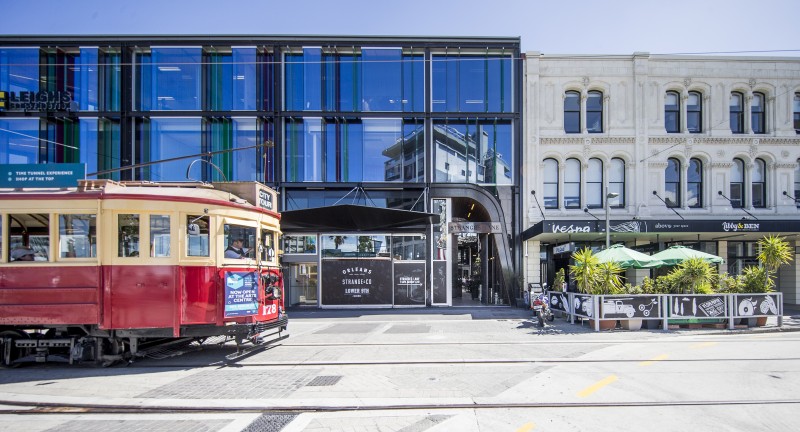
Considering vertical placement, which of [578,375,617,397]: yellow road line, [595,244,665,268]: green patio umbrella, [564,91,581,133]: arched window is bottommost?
[578,375,617,397]: yellow road line

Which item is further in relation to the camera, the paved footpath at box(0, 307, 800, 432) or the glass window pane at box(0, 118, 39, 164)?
the glass window pane at box(0, 118, 39, 164)

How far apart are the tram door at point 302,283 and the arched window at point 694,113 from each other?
19.7 meters

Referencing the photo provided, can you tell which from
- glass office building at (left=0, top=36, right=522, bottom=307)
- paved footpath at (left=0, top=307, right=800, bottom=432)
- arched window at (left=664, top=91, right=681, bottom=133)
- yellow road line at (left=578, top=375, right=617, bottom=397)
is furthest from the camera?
arched window at (left=664, top=91, right=681, bottom=133)

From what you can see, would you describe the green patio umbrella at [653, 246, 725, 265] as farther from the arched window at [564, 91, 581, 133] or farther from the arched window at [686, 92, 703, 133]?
the arched window at [686, 92, 703, 133]

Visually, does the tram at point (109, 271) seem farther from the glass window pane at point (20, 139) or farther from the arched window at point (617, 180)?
the arched window at point (617, 180)

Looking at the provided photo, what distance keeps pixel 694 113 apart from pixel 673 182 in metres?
3.63

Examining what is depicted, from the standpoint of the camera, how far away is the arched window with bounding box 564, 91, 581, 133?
23453 mm

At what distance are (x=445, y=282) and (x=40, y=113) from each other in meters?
20.8

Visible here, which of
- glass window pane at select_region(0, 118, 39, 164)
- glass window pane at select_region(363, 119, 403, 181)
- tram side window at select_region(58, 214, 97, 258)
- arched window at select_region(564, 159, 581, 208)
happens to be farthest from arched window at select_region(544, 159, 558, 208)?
glass window pane at select_region(0, 118, 39, 164)

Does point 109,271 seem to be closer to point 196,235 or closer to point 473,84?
point 196,235

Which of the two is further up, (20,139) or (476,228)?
(20,139)

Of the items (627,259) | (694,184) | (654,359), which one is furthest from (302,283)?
(694,184)

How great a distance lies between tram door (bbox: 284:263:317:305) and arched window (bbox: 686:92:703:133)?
64.7ft

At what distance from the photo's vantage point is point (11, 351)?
9.66 metres
